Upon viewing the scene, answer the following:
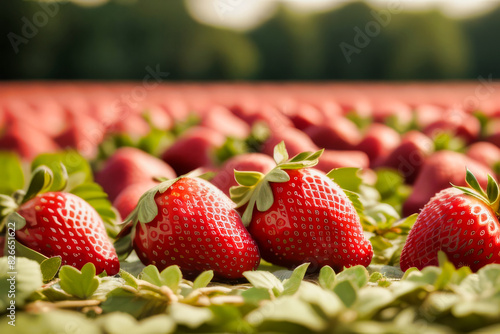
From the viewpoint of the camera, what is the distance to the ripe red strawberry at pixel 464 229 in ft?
2.58

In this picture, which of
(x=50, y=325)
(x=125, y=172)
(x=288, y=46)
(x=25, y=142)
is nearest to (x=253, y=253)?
(x=50, y=325)

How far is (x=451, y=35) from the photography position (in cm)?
2428

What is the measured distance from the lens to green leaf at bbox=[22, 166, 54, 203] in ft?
2.99

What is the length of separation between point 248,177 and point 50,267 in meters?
0.29

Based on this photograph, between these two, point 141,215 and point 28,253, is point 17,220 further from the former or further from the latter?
point 141,215

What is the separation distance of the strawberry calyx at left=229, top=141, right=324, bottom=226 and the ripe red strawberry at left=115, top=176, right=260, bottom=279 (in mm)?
35

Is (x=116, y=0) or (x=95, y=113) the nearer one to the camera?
(x=95, y=113)

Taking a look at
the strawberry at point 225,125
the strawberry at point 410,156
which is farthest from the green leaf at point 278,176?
the strawberry at point 225,125

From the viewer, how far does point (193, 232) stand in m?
0.83

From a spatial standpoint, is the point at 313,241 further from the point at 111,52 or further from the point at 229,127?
the point at 111,52

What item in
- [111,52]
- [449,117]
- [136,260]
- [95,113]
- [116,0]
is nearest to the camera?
[136,260]

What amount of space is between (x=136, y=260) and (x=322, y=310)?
0.58 m

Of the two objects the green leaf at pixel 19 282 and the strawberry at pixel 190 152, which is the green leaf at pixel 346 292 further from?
the strawberry at pixel 190 152

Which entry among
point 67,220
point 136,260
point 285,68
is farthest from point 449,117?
point 285,68
